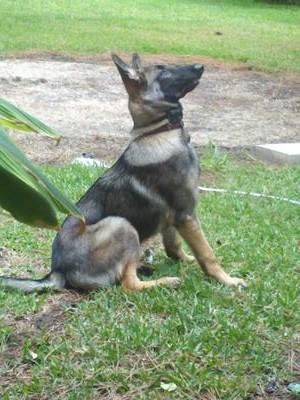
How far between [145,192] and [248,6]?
23743 millimetres

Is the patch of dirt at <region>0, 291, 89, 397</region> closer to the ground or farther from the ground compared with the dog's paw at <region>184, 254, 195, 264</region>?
farther from the ground

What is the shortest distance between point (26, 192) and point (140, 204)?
2.77 metres

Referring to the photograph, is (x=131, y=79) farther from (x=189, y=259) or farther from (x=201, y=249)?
(x=189, y=259)

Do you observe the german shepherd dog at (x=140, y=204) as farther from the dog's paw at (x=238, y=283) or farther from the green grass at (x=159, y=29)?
the green grass at (x=159, y=29)

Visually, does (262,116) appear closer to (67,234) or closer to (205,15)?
(67,234)

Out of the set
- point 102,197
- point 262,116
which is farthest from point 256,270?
point 262,116

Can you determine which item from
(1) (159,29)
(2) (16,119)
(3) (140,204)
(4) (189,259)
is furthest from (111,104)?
(1) (159,29)

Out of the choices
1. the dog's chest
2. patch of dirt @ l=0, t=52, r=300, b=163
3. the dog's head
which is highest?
the dog's head

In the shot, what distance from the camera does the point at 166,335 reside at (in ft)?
13.0

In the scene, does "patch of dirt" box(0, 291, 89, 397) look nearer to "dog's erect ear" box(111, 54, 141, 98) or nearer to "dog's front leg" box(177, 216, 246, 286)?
"dog's front leg" box(177, 216, 246, 286)

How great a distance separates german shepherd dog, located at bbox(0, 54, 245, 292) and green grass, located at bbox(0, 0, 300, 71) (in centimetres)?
910

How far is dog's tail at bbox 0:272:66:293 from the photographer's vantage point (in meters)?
4.55

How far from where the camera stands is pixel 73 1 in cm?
2586

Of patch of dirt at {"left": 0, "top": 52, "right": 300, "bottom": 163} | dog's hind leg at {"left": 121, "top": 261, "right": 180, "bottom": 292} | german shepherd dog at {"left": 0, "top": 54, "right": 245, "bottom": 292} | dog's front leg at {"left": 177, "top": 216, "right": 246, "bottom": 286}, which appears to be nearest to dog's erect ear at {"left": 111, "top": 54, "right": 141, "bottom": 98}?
german shepherd dog at {"left": 0, "top": 54, "right": 245, "bottom": 292}
